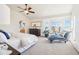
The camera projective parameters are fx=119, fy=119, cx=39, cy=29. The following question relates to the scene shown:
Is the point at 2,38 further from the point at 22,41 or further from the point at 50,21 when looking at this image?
the point at 50,21

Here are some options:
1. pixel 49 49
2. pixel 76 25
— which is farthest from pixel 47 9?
pixel 49 49

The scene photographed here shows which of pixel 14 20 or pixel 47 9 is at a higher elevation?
pixel 47 9

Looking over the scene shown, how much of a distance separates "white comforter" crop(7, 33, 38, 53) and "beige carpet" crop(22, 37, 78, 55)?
0.11 m

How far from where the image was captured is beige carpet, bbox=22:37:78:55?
2.58 meters

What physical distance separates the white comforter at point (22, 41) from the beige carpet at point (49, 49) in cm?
11

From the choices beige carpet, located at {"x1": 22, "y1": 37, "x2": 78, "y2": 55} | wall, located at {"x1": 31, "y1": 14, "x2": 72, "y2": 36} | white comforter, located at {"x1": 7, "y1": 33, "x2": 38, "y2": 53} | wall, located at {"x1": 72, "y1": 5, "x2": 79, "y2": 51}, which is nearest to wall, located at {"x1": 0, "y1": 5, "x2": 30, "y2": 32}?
white comforter, located at {"x1": 7, "y1": 33, "x2": 38, "y2": 53}

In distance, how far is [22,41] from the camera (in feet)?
8.93

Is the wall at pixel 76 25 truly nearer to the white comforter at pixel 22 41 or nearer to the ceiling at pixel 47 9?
the ceiling at pixel 47 9

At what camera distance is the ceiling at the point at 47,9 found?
2.58 metres

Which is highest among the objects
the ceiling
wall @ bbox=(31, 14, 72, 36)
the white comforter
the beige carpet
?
the ceiling

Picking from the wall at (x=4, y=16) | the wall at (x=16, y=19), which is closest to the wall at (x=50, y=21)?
the wall at (x=16, y=19)

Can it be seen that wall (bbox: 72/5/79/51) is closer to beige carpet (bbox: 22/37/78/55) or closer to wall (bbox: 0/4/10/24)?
beige carpet (bbox: 22/37/78/55)

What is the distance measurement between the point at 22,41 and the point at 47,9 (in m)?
0.92
